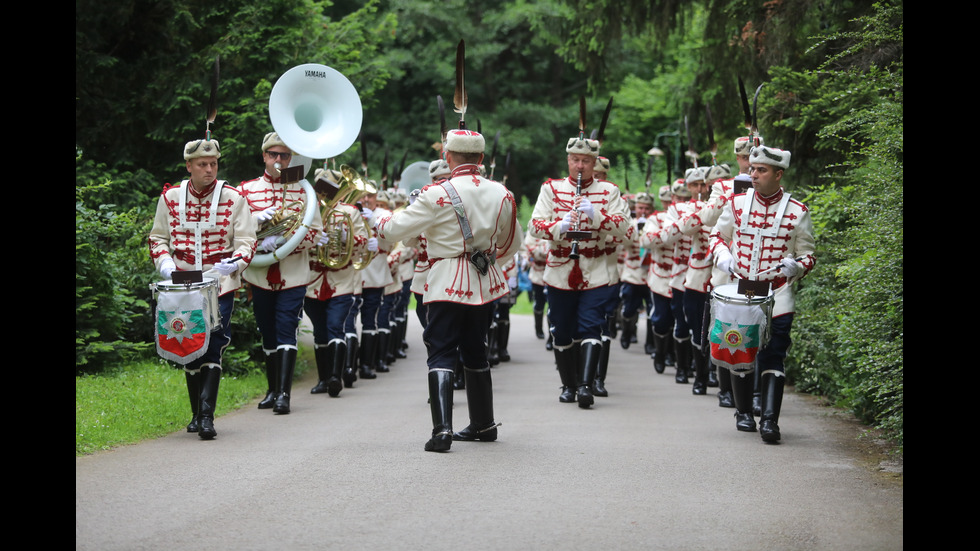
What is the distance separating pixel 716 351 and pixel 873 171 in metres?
1.65

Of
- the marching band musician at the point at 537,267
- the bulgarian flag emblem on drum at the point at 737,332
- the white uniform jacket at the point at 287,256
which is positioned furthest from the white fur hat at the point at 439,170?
the bulgarian flag emblem on drum at the point at 737,332

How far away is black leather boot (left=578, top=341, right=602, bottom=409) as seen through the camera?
10281mm

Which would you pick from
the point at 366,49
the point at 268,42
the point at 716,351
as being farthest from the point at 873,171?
the point at 366,49

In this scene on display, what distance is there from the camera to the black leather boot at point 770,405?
27.7 ft

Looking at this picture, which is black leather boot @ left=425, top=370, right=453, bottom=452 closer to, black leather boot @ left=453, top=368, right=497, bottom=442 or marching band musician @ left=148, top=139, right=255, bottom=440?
black leather boot @ left=453, top=368, right=497, bottom=442

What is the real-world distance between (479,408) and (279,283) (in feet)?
8.13

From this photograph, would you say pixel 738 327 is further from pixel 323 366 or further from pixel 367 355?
pixel 367 355

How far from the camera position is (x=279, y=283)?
9.78m

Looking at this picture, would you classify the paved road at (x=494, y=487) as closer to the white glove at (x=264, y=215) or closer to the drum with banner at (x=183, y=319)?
the drum with banner at (x=183, y=319)

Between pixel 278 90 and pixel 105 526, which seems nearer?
pixel 105 526

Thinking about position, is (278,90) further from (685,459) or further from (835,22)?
(835,22)

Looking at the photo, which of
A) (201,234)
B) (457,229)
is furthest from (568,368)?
(201,234)

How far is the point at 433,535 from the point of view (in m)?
5.43

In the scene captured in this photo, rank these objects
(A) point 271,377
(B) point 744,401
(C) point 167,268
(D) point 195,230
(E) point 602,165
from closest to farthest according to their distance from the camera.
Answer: (C) point 167,268 < (D) point 195,230 < (B) point 744,401 < (A) point 271,377 < (E) point 602,165
